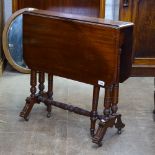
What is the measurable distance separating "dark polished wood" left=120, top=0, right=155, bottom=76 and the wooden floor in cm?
38

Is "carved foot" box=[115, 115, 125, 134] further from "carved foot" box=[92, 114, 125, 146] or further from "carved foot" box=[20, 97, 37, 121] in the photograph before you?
"carved foot" box=[20, 97, 37, 121]

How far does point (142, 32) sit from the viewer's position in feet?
13.7

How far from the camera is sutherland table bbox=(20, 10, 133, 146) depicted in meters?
2.56

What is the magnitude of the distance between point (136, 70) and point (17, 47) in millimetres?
1404

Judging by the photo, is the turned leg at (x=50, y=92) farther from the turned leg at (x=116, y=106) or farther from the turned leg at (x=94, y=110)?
the turned leg at (x=116, y=106)

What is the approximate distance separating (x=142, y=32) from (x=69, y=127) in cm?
167

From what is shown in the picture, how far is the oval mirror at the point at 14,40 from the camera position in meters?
4.12

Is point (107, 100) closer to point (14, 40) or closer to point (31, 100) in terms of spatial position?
point (31, 100)

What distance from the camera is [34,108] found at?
3375 millimetres

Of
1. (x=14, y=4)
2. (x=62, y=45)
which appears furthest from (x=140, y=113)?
(x=14, y=4)

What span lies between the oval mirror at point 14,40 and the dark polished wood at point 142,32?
1170 millimetres

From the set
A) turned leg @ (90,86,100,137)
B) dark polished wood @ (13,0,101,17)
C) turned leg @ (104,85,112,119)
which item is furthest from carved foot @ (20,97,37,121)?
dark polished wood @ (13,0,101,17)

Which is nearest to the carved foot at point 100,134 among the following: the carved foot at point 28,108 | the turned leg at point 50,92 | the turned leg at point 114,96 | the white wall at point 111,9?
the turned leg at point 114,96

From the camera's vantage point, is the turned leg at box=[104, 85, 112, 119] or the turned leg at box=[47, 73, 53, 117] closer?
the turned leg at box=[104, 85, 112, 119]
